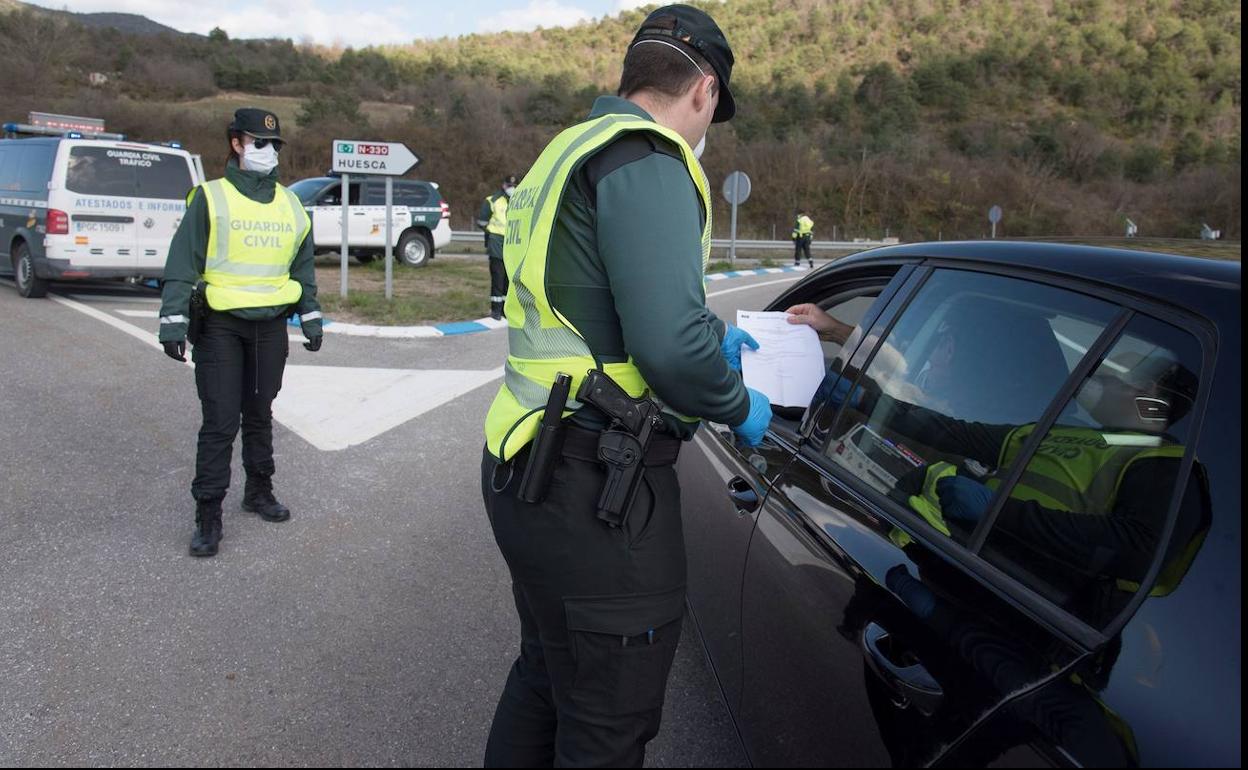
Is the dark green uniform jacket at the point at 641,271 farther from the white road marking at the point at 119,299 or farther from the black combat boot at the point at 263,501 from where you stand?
the white road marking at the point at 119,299

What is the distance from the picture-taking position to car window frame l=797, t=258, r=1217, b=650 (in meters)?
1.25

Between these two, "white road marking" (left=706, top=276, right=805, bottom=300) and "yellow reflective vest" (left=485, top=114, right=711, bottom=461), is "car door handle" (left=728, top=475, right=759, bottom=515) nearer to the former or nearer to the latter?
"yellow reflective vest" (left=485, top=114, right=711, bottom=461)

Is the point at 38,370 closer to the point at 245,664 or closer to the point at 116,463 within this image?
the point at 116,463

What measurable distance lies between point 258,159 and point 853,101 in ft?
242

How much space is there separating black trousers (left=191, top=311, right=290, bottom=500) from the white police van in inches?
323

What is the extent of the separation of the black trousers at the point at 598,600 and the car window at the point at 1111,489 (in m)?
0.64

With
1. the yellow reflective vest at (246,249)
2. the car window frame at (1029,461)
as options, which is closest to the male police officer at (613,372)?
the car window frame at (1029,461)

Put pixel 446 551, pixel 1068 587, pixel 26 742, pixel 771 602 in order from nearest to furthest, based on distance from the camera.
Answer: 1. pixel 1068 587
2. pixel 771 602
3. pixel 26 742
4. pixel 446 551

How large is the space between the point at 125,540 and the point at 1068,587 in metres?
4.17

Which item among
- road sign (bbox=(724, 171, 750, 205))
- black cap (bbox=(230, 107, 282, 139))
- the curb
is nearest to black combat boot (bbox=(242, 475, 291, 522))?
black cap (bbox=(230, 107, 282, 139))

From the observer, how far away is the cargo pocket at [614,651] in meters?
1.62

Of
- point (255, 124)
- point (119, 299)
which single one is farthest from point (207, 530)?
point (119, 299)

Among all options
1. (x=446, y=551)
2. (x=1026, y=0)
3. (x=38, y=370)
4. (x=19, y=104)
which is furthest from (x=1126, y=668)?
(x=1026, y=0)

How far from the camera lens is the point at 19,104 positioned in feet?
143
